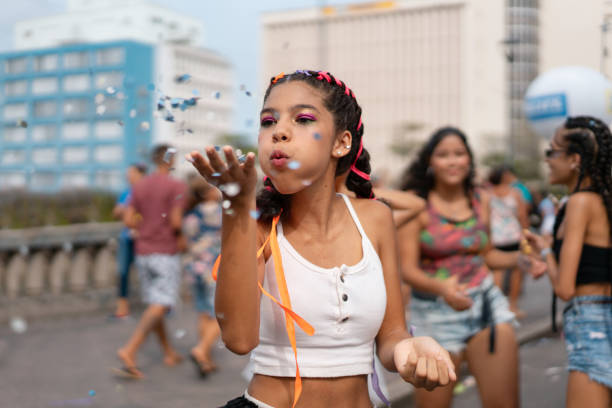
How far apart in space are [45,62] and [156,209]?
256cm

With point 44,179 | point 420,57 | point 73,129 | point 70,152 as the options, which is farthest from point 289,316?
point 420,57

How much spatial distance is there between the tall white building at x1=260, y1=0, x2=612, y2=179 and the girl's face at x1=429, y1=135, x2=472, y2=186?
90986mm

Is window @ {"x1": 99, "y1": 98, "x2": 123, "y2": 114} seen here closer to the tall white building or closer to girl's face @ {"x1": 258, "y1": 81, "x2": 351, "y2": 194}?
girl's face @ {"x1": 258, "y1": 81, "x2": 351, "y2": 194}

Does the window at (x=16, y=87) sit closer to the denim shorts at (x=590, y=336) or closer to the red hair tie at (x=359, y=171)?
the red hair tie at (x=359, y=171)

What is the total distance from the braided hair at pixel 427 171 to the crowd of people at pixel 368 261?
10 mm

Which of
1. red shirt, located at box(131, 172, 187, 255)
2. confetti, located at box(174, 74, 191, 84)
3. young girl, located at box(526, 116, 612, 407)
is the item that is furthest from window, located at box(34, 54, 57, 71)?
young girl, located at box(526, 116, 612, 407)

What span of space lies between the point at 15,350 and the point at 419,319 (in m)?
5.12

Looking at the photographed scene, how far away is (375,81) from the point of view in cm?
11138

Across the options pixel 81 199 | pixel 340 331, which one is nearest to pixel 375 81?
pixel 81 199

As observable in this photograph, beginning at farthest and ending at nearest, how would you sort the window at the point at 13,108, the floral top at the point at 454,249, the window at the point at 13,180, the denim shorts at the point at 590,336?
the window at the point at 13,180 → the window at the point at 13,108 → the floral top at the point at 454,249 → the denim shorts at the point at 590,336

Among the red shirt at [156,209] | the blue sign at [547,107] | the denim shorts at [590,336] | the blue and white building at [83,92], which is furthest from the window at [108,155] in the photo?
the denim shorts at [590,336]

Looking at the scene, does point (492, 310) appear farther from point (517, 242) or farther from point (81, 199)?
point (81, 199)

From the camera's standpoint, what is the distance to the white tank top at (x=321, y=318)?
6.75 ft

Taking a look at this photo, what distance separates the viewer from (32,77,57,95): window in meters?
3.95
